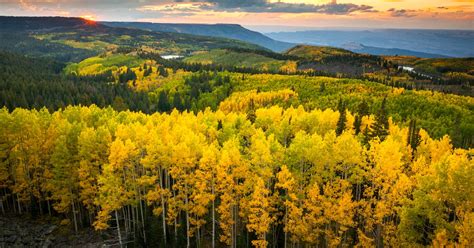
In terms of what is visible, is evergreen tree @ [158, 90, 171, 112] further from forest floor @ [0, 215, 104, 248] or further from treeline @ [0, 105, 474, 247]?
forest floor @ [0, 215, 104, 248]

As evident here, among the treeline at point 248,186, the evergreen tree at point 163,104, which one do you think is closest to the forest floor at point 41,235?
the treeline at point 248,186

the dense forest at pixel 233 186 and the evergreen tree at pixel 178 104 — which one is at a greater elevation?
the dense forest at pixel 233 186

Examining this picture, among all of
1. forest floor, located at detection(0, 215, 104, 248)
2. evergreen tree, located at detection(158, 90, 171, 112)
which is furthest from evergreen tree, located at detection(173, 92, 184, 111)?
forest floor, located at detection(0, 215, 104, 248)


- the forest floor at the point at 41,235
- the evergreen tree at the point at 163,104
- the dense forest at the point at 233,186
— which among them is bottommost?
the evergreen tree at the point at 163,104

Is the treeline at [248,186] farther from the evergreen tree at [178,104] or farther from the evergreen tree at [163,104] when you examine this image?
the evergreen tree at [178,104]

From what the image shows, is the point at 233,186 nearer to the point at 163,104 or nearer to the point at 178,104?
the point at 178,104

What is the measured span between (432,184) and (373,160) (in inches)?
437

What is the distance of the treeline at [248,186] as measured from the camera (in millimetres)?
40469

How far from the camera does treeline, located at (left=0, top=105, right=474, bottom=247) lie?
4047 cm

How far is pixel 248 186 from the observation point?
1908 inches

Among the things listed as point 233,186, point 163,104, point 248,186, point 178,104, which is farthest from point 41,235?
point 178,104

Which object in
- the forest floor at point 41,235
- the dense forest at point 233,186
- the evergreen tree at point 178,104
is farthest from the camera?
the evergreen tree at point 178,104

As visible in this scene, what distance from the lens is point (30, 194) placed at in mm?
67500

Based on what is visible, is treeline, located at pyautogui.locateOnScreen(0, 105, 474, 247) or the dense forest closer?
treeline, located at pyautogui.locateOnScreen(0, 105, 474, 247)
